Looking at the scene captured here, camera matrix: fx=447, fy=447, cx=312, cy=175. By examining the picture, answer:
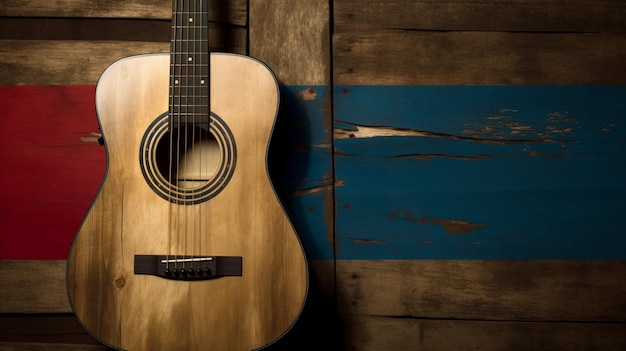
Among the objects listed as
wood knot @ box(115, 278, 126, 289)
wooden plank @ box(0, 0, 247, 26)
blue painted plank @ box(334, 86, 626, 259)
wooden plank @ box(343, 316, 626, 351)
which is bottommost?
wooden plank @ box(343, 316, 626, 351)

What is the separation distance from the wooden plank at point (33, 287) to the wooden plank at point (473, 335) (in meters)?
0.85

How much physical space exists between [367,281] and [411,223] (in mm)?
215

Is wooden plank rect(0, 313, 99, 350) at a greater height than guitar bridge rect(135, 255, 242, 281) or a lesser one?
lesser

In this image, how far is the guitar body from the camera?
1.07 m

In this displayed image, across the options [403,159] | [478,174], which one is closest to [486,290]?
[478,174]

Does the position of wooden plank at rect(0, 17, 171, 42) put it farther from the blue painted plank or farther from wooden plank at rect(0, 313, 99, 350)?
wooden plank at rect(0, 313, 99, 350)

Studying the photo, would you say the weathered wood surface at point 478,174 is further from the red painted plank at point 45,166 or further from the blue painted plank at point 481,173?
the red painted plank at point 45,166

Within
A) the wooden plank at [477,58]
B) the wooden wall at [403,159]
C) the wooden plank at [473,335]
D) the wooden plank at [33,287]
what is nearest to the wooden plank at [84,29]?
the wooden wall at [403,159]

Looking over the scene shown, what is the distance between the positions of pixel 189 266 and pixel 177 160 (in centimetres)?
27

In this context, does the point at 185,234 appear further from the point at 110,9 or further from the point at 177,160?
the point at 110,9

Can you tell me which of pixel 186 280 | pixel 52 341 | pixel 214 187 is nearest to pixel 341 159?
pixel 214 187

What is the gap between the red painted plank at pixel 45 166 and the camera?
1.33 metres

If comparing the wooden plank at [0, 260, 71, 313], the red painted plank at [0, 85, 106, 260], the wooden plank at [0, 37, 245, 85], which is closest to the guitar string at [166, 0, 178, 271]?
the wooden plank at [0, 37, 245, 85]

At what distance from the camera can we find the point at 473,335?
1292 millimetres
